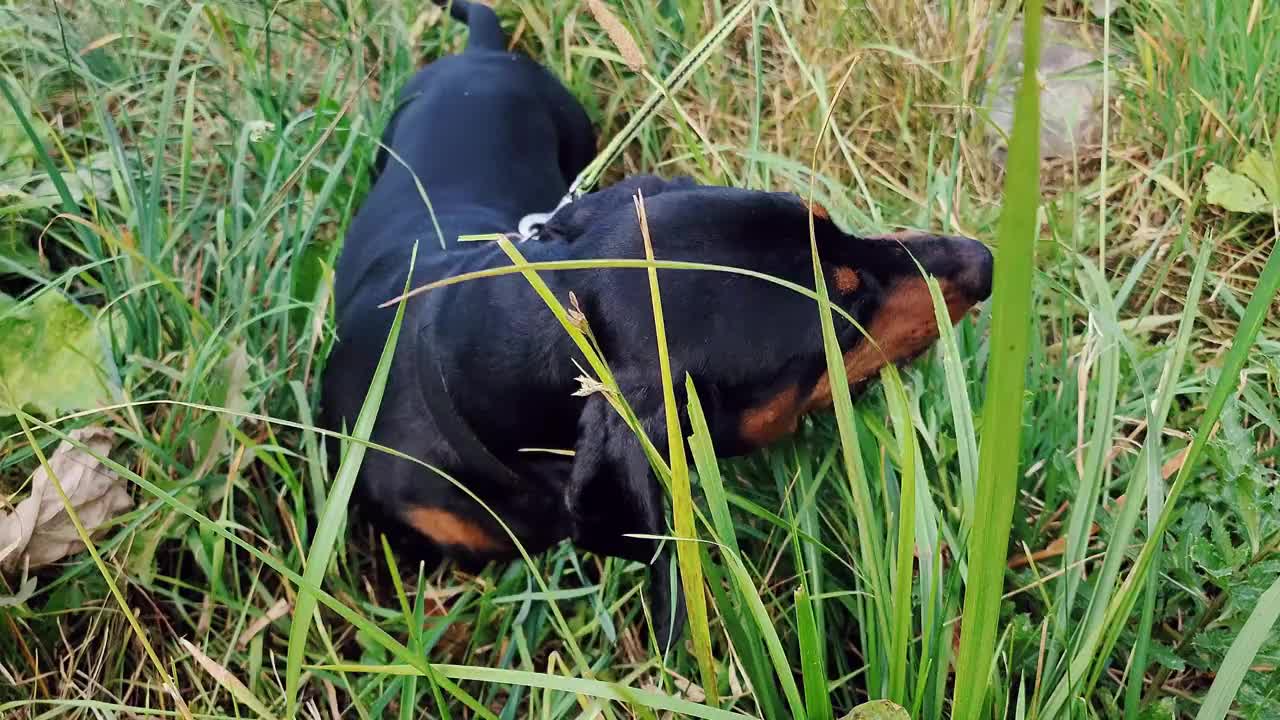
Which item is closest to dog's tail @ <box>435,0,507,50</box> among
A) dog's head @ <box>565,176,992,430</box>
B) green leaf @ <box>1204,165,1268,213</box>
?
dog's head @ <box>565,176,992,430</box>

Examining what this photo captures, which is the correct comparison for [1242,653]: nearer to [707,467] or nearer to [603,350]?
[707,467]

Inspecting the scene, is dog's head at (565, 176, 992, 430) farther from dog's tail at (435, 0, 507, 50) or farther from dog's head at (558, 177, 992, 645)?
dog's tail at (435, 0, 507, 50)

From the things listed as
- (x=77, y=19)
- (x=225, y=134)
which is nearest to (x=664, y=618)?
(x=225, y=134)

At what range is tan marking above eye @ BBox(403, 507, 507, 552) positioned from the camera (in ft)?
7.08

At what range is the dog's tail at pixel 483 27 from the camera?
3.22m

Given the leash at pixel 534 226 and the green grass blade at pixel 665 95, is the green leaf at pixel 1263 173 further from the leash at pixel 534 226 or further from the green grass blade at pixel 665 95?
the leash at pixel 534 226

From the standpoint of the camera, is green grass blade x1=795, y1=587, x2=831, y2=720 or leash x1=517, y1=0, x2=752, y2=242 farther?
leash x1=517, y1=0, x2=752, y2=242

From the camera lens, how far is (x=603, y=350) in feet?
5.58

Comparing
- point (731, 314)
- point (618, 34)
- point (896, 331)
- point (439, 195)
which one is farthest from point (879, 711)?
point (439, 195)

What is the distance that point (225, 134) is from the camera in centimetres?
316

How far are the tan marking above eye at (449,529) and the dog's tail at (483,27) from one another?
1684 millimetres

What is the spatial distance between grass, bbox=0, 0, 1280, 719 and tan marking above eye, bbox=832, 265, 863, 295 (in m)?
0.19

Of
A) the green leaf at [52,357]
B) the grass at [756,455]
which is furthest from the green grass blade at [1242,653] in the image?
the green leaf at [52,357]

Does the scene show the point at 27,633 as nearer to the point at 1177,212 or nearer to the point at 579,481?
the point at 579,481
